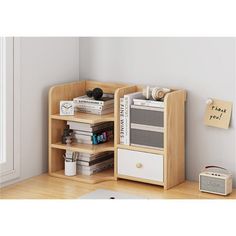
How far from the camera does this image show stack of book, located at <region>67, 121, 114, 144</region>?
2.60 m

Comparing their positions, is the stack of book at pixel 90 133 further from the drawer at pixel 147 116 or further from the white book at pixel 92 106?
the drawer at pixel 147 116

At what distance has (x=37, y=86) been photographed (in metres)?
2.59

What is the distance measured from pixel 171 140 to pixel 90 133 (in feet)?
1.15

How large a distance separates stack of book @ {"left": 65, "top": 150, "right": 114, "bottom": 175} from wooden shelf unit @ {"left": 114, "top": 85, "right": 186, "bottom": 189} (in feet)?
0.36

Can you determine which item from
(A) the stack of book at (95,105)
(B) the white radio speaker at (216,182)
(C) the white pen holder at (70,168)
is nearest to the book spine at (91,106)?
(A) the stack of book at (95,105)

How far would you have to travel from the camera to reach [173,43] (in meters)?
2.54

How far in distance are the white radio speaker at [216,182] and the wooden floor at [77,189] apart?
0.02 m

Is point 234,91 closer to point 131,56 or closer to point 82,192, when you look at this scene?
point 131,56

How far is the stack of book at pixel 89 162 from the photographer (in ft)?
8.50

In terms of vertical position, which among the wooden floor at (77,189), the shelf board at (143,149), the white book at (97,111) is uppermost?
the white book at (97,111)

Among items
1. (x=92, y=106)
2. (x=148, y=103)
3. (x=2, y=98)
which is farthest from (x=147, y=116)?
(x=2, y=98)

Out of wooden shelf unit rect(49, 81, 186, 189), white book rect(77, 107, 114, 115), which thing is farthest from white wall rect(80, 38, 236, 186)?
white book rect(77, 107, 114, 115)

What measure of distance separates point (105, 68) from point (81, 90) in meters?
0.14
